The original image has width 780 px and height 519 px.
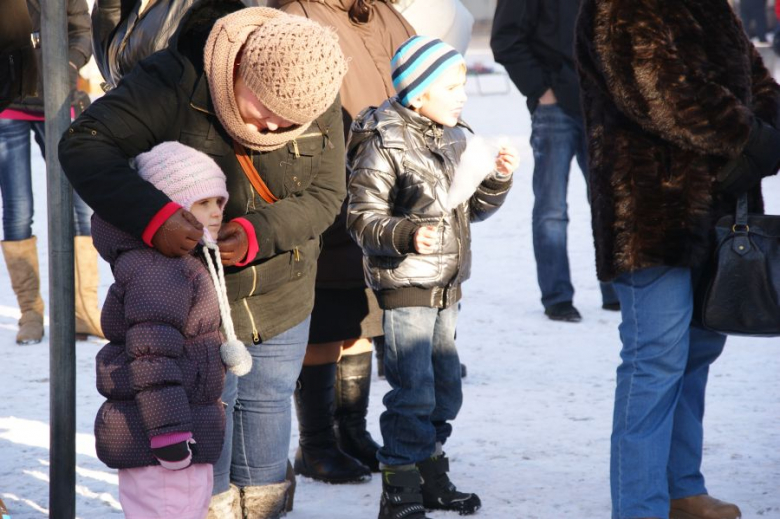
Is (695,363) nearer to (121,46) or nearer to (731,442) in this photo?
(731,442)

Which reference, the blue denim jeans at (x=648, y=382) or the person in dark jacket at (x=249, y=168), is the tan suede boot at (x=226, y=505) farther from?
the blue denim jeans at (x=648, y=382)

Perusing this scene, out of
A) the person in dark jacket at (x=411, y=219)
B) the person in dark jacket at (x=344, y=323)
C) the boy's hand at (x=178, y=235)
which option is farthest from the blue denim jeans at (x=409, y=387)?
the boy's hand at (x=178, y=235)

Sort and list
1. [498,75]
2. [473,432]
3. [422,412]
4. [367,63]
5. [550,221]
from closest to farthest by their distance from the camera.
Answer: [422,412]
[367,63]
[473,432]
[550,221]
[498,75]

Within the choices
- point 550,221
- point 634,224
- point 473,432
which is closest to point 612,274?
point 634,224

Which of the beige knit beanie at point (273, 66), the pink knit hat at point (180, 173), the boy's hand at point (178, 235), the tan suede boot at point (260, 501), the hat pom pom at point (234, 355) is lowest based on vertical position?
the tan suede boot at point (260, 501)

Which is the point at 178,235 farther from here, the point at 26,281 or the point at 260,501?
the point at 26,281

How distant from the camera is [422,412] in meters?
3.65

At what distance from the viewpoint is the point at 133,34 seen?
341cm

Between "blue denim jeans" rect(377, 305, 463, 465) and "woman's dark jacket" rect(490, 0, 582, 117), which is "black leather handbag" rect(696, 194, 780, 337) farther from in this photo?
"woman's dark jacket" rect(490, 0, 582, 117)

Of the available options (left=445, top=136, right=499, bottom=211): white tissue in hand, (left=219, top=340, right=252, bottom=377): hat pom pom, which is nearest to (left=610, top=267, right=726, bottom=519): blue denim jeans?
(left=445, top=136, right=499, bottom=211): white tissue in hand

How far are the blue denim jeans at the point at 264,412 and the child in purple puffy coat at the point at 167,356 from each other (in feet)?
0.99

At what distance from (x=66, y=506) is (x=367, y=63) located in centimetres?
185

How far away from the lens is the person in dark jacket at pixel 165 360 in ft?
8.56

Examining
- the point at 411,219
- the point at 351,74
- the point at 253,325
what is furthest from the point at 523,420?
the point at 253,325
